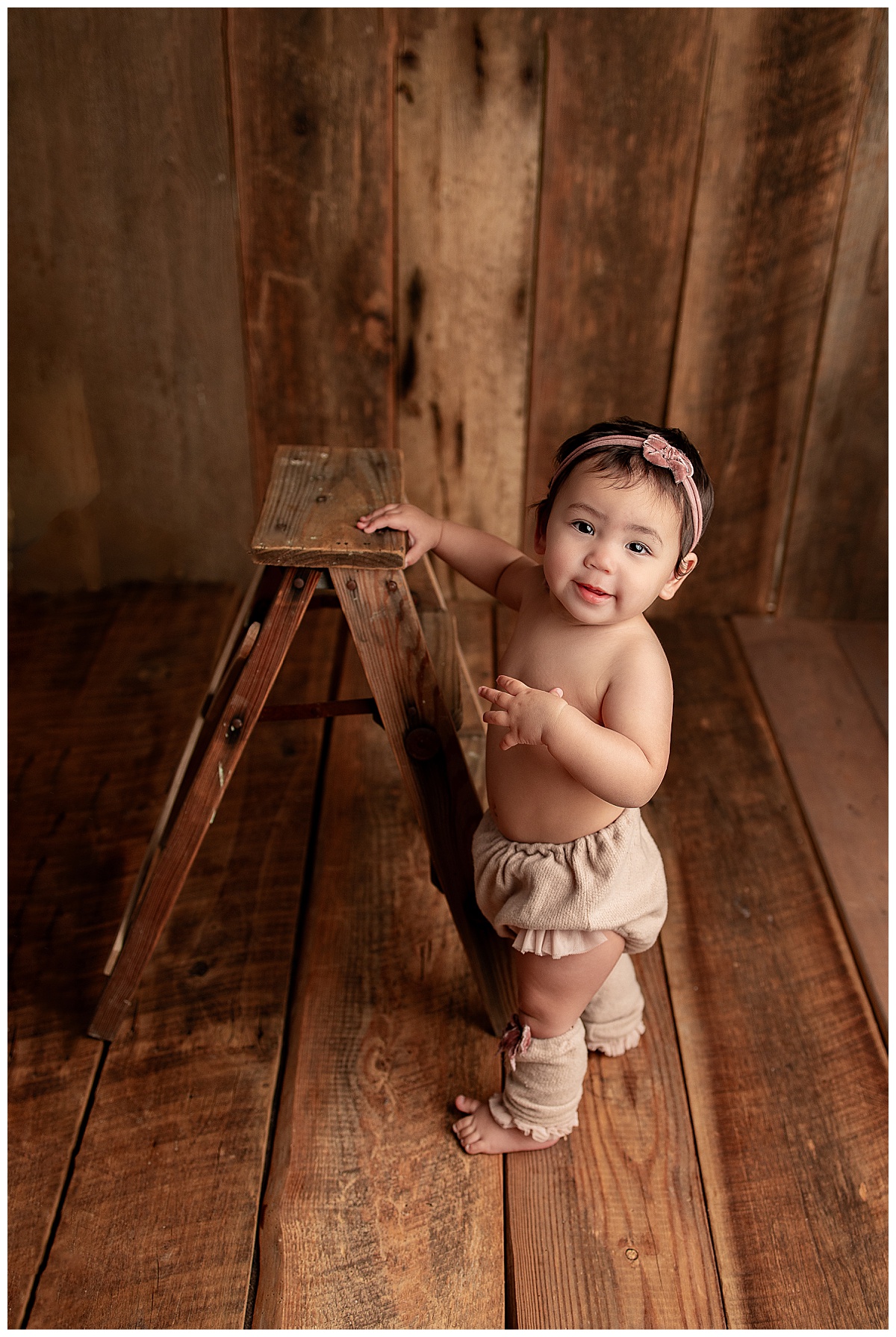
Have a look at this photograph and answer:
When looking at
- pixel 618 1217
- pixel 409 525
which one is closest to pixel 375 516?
pixel 409 525

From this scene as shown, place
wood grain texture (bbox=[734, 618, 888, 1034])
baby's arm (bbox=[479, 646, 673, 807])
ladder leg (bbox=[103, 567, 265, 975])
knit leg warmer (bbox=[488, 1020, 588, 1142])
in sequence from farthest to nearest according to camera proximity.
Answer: wood grain texture (bbox=[734, 618, 888, 1034]), ladder leg (bbox=[103, 567, 265, 975]), knit leg warmer (bbox=[488, 1020, 588, 1142]), baby's arm (bbox=[479, 646, 673, 807])

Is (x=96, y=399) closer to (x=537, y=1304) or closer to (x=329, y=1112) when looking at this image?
(x=329, y=1112)

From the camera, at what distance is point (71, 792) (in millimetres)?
1801

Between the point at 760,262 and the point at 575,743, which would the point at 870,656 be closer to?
the point at 760,262

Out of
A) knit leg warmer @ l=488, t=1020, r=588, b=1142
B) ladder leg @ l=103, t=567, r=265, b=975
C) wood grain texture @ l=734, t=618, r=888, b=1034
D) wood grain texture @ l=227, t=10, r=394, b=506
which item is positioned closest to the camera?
knit leg warmer @ l=488, t=1020, r=588, b=1142

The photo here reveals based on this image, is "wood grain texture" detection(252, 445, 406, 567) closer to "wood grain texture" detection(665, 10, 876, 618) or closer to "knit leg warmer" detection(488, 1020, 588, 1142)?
"knit leg warmer" detection(488, 1020, 588, 1142)

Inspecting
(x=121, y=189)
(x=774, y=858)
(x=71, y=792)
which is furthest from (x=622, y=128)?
(x=71, y=792)

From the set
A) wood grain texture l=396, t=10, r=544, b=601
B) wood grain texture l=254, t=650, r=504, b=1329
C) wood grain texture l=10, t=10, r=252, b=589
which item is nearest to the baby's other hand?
wood grain texture l=254, t=650, r=504, b=1329

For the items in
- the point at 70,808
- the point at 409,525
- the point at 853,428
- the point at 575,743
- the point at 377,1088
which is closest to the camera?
the point at 575,743

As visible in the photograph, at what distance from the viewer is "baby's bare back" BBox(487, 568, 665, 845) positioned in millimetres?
1116

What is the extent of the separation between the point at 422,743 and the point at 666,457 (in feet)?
1.45

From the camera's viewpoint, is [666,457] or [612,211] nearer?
[666,457]

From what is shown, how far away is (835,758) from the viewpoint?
1.94 m

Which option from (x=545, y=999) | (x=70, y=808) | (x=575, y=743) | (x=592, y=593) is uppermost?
(x=592, y=593)
